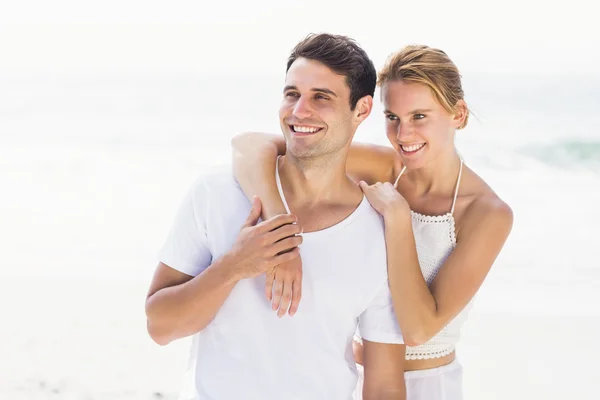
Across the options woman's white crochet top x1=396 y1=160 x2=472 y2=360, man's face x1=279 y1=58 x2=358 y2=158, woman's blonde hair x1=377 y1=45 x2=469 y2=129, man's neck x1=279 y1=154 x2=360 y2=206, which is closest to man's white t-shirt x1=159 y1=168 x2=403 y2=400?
man's neck x1=279 y1=154 x2=360 y2=206

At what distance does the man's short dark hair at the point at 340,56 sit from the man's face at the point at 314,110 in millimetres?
20

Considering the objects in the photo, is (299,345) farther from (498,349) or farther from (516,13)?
(516,13)

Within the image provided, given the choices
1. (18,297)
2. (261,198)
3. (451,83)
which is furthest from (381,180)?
(18,297)

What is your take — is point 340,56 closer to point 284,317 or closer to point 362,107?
point 362,107

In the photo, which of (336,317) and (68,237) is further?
(68,237)

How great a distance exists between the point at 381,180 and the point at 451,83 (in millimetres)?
458

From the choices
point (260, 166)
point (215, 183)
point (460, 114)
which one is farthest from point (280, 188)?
point (460, 114)

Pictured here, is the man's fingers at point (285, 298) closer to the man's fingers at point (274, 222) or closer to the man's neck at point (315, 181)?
the man's fingers at point (274, 222)

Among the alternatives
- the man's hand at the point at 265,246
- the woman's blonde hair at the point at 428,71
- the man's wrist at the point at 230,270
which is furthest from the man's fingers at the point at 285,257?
the woman's blonde hair at the point at 428,71

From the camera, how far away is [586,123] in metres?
15.5

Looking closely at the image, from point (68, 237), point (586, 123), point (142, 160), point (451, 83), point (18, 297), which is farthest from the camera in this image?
point (586, 123)

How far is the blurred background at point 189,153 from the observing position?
621cm

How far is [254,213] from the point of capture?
2.44 metres

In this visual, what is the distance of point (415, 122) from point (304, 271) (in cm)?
76
